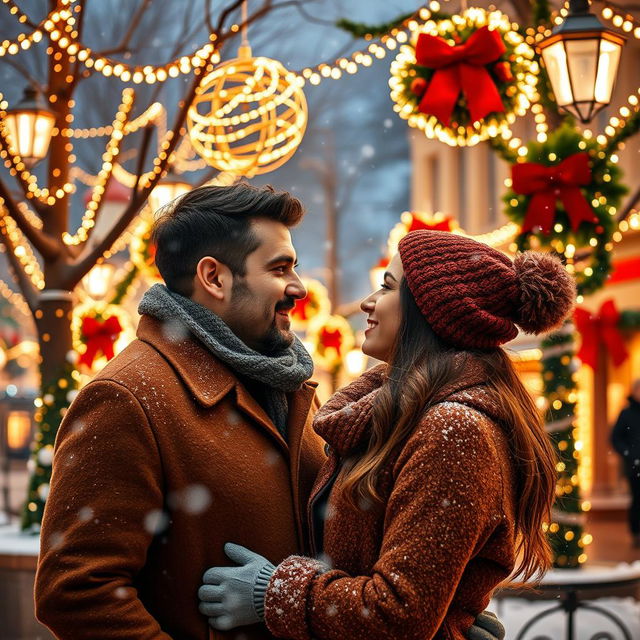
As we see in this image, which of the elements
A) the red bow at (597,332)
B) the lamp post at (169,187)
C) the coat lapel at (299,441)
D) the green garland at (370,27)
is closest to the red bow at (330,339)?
the lamp post at (169,187)

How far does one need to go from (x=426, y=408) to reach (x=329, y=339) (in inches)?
402

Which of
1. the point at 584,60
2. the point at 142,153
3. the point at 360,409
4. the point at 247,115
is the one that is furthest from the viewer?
the point at 247,115

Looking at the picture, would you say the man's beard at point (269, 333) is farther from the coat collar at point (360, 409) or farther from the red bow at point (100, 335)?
the red bow at point (100, 335)

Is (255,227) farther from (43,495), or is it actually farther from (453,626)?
(43,495)

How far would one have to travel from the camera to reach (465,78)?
5430mm

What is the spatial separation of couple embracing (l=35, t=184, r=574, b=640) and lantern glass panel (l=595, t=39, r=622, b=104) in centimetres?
273

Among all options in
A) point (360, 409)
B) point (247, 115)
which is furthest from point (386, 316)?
point (247, 115)

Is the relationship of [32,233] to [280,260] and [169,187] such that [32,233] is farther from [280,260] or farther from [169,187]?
[280,260]

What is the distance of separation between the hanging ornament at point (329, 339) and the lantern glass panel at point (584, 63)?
7.85 metres

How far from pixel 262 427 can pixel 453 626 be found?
787 millimetres

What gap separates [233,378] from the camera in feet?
10.2

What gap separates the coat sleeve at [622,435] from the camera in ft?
42.1

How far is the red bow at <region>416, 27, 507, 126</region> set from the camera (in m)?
5.34

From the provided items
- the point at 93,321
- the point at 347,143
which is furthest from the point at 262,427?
the point at 347,143
